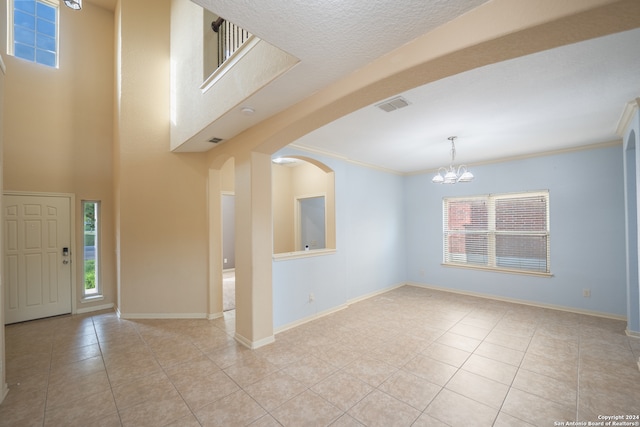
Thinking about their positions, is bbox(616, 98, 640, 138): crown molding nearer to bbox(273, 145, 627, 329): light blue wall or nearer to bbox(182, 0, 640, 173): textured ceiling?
bbox(182, 0, 640, 173): textured ceiling

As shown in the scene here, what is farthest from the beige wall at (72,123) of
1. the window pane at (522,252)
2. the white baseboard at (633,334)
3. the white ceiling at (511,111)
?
the white baseboard at (633,334)

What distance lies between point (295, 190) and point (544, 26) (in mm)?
5633

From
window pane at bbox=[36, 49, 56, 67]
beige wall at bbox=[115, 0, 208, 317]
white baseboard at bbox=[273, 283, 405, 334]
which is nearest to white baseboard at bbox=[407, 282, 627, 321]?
white baseboard at bbox=[273, 283, 405, 334]

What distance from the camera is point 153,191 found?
4.18 metres

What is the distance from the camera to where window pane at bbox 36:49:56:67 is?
4.27 meters

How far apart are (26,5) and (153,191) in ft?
12.4

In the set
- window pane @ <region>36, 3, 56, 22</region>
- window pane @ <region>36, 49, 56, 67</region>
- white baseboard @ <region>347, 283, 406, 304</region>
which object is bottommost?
white baseboard @ <region>347, 283, 406, 304</region>

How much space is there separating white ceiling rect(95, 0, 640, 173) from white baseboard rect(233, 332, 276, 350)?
2558 millimetres

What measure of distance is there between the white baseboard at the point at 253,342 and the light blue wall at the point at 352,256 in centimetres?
31

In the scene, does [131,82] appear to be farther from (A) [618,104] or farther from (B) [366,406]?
(A) [618,104]

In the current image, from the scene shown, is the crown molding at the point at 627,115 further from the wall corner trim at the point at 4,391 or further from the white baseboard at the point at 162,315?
the wall corner trim at the point at 4,391

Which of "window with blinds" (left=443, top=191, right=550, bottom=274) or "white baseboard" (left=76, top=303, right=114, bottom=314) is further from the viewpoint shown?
"window with blinds" (left=443, top=191, right=550, bottom=274)

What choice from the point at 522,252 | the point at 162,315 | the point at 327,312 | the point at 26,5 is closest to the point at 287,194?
the point at 327,312

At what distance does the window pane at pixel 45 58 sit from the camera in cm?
427
